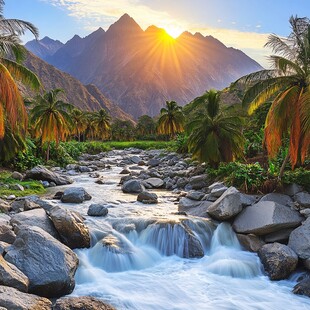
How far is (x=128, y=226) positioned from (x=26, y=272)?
520 centimetres

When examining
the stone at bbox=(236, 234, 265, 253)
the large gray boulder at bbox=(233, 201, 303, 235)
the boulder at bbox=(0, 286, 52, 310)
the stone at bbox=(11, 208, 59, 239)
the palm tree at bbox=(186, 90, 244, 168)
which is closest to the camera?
the boulder at bbox=(0, 286, 52, 310)

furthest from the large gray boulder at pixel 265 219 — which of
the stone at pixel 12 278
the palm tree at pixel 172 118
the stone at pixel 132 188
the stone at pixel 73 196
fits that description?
the palm tree at pixel 172 118

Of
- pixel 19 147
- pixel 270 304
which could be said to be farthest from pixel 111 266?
pixel 19 147

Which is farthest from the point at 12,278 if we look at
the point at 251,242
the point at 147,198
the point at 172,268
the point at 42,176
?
the point at 42,176

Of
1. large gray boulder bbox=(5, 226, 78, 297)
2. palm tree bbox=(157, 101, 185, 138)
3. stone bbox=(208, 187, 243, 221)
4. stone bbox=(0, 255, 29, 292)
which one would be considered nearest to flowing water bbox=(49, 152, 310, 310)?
stone bbox=(208, 187, 243, 221)

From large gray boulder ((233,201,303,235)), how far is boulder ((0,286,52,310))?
7.77 m

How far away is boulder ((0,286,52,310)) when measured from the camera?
673 centimetres

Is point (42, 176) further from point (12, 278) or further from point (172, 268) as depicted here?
point (12, 278)

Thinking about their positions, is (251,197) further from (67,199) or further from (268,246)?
(67,199)

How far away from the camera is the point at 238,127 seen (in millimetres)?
23219

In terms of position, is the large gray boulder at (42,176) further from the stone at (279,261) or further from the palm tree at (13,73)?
the stone at (279,261)

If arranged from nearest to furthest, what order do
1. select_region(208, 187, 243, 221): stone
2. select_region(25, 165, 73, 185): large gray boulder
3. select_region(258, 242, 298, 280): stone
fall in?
select_region(258, 242, 298, 280): stone → select_region(208, 187, 243, 221): stone → select_region(25, 165, 73, 185): large gray boulder

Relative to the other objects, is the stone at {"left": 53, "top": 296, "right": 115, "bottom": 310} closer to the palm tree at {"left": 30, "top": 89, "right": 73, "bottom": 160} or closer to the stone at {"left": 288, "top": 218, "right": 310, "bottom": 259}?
the stone at {"left": 288, "top": 218, "right": 310, "bottom": 259}

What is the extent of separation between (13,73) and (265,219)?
12.9m
